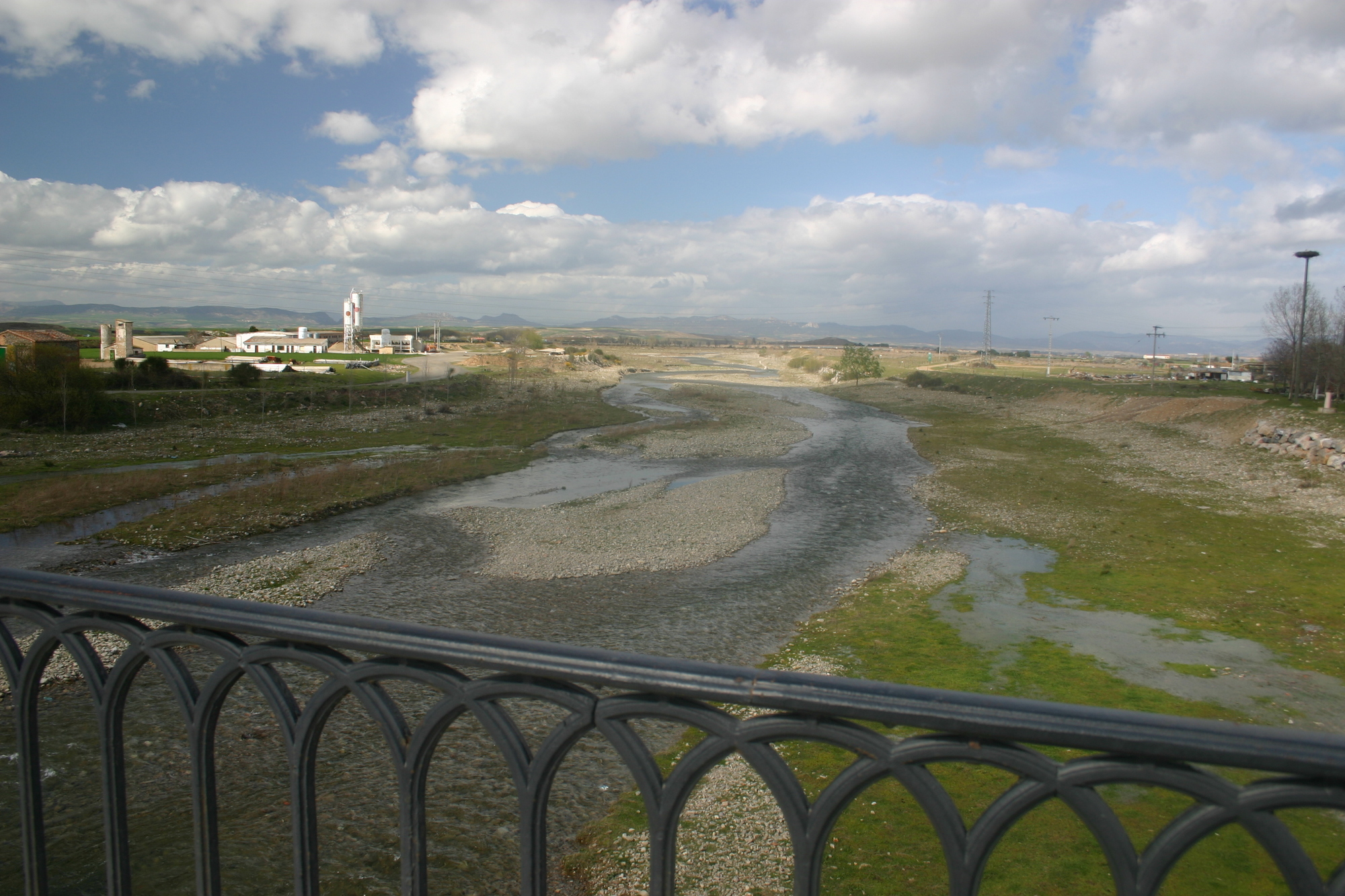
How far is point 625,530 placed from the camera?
21.7 m

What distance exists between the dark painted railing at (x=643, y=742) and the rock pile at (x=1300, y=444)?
3356 cm

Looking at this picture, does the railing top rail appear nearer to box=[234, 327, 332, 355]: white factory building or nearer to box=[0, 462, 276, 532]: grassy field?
box=[0, 462, 276, 532]: grassy field

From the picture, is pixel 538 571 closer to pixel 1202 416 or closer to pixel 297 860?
pixel 297 860

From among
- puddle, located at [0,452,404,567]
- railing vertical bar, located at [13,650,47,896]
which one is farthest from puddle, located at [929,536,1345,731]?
puddle, located at [0,452,404,567]

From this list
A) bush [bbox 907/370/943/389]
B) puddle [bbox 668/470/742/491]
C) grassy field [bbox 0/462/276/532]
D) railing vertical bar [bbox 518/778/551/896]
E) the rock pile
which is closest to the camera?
railing vertical bar [bbox 518/778/551/896]

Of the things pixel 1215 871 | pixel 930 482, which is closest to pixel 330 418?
pixel 930 482

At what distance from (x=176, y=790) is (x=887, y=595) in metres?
12.0

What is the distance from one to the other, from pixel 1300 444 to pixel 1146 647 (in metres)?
26.4

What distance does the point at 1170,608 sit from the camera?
14.4 meters

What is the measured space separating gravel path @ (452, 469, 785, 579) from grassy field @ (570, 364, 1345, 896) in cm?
512

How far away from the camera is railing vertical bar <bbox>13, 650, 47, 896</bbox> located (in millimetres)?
2805

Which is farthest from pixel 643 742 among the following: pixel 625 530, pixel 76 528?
pixel 76 528

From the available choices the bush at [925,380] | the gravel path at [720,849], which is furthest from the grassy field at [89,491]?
the bush at [925,380]

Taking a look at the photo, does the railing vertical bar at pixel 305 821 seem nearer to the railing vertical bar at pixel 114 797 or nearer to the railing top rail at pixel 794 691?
the railing top rail at pixel 794 691
